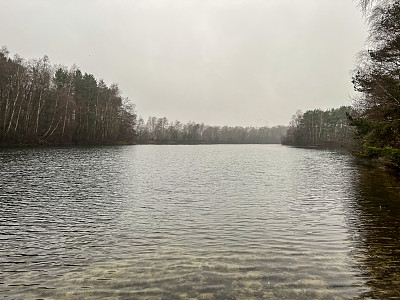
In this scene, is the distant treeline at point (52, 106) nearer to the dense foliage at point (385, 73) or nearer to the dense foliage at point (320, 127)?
the dense foliage at point (385, 73)

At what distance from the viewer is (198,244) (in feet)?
28.0

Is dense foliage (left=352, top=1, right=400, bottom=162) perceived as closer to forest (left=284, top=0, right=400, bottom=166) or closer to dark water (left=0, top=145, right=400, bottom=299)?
forest (left=284, top=0, right=400, bottom=166)

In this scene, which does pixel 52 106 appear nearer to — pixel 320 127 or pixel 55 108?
pixel 55 108

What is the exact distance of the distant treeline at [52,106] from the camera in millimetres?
55750

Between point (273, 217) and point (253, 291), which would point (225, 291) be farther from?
point (273, 217)

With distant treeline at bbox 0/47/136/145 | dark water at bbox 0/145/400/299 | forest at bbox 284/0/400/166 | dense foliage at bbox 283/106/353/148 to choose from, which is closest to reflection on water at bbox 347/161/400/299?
dark water at bbox 0/145/400/299

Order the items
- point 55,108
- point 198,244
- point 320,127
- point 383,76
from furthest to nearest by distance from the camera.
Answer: point 320,127 → point 55,108 → point 383,76 → point 198,244

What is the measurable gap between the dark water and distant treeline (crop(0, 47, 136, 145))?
48.0 meters

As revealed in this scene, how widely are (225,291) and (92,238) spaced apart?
533 cm

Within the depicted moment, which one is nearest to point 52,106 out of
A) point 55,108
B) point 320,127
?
point 55,108

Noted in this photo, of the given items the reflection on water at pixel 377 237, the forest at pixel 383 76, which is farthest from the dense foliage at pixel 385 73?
the reflection on water at pixel 377 237

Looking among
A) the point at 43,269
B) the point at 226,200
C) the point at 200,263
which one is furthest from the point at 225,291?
the point at 226,200

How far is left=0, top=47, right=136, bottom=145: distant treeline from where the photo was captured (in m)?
55.8

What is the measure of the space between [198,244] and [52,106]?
72.1 meters
